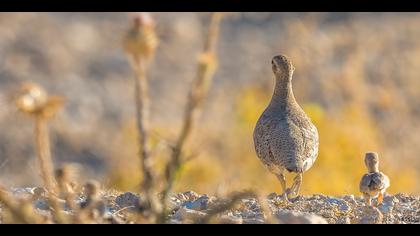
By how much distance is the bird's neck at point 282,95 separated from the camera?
1353 cm

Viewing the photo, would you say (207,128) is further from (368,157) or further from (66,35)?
(368,157)

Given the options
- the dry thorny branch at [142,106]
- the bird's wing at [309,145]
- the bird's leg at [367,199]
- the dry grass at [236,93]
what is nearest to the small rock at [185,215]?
the dry thorny branch at [142,106]

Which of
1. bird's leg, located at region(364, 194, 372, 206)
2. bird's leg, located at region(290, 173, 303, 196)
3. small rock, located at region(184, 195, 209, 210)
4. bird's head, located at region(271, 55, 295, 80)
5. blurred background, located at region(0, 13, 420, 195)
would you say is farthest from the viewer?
blurred background, located at region(0, 13, 420, 195)

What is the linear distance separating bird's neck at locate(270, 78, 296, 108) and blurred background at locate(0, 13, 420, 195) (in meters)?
15.3

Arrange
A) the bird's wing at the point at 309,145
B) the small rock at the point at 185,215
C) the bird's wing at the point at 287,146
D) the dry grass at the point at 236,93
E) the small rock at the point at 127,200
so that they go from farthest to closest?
the dry grass at the point at 236,93
the bird's wing at the point at 309,145
the bird's wing at the point at 287,146
the small rock at the point at 127,200
the small rock at the point at 185,215

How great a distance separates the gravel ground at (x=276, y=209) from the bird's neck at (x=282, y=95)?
1895 millimetres

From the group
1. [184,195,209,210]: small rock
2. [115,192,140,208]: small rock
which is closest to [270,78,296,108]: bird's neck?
[184,195,209,210]: small rock

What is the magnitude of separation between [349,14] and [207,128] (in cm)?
1712

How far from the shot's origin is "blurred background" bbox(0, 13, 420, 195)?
34.1 metres

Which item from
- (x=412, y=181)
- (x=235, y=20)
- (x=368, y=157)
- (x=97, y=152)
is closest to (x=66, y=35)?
(x=235, y=20)

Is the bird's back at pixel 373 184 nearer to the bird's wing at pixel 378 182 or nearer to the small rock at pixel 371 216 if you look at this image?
the bird's wing at pixel 378 182

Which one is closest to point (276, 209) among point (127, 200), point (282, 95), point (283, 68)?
point (127, 200)

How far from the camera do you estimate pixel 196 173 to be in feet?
109

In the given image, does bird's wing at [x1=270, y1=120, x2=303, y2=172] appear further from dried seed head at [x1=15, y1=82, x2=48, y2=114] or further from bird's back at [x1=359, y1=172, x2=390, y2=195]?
dried seed head at [x1=15, y1=82, x2=48, y2=114]
